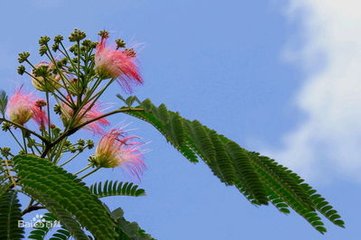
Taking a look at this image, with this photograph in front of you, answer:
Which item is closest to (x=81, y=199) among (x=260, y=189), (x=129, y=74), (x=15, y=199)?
(x=15, y=199)

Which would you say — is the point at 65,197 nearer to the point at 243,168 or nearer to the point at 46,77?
the point at 243,168

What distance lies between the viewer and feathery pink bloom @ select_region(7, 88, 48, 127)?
3.74 meters

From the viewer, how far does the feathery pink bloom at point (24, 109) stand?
3.74 meters

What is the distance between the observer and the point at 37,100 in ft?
12.4

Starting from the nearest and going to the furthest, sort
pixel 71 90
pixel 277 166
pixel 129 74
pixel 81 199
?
pixel 81 199 < pixel 277 166 < pixel 71 90 < pixel 129 74

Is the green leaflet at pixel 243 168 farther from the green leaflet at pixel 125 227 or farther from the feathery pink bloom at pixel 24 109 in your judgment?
the feathery pink bloom at pixel 24 109

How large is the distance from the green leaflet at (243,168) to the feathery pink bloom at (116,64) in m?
0.48

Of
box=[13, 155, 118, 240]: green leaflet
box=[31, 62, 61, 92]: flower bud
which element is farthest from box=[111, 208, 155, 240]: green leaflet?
box=[31, 62, 61, 92]: flower bud

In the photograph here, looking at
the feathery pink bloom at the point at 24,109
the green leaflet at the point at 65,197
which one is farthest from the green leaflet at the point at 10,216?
the feathery pink bloom at the point at 24,109

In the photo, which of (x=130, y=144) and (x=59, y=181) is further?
(x=130, y=144)

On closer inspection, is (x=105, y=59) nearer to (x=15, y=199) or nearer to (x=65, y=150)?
(x=65, y=150)

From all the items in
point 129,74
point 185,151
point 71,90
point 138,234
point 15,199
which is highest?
point 129,74

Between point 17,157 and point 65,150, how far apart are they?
0.94m

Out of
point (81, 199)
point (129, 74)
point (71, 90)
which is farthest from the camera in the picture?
point (129, 74)
